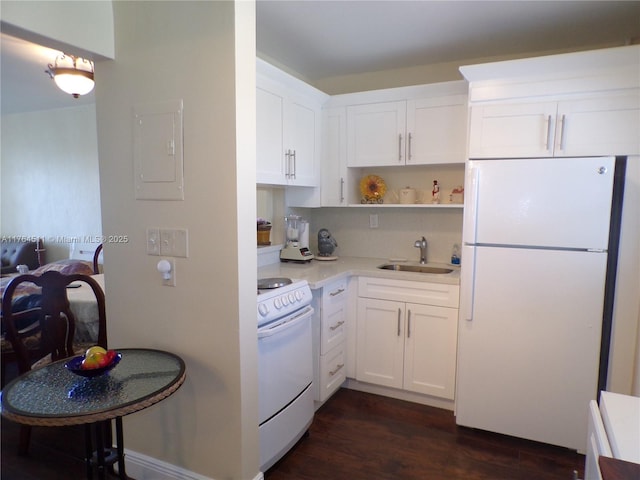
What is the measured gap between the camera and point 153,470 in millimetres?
1897

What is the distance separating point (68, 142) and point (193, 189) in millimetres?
3918

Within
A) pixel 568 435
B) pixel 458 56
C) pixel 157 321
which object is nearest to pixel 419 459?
pixel 568 435

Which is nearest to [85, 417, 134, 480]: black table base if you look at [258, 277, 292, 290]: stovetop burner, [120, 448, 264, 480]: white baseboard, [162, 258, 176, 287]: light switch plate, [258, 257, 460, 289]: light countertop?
[120, 448, 264, 480]: white baseboard

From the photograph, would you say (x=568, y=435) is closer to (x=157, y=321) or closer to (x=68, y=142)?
(x=157, y=321)

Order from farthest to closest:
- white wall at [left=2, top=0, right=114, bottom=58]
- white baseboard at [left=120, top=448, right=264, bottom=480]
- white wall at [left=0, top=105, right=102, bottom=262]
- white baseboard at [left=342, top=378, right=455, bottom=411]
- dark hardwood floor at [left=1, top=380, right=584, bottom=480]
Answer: white wall at [left=0, top=105, right=102, bottom=262] → white baseboard at [left=342, top=378, right=455, bottom=411] → dark hardwood floor at [left=1, top=380, right=584, bottom=480] → white baseboard at [left=120, top=448, right=264, bottom=480] → white wall at [left=2, top=0, right=114, bottom=58]

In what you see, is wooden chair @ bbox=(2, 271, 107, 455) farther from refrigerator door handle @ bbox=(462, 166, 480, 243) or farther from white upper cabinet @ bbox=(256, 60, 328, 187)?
refrigerator door handle @ bbox=(462, 166, 480, 243)

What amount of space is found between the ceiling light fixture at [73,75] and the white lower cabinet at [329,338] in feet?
7.18

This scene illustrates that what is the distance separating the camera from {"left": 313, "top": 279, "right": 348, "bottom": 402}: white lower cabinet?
2525 millimetres

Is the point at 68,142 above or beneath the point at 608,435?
above

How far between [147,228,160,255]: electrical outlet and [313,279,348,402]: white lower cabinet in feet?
3.37

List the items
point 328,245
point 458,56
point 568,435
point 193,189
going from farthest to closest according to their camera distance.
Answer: point 328,245 → point 458,56 → point 568,435 → point 193,189

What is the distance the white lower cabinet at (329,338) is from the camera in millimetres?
2525

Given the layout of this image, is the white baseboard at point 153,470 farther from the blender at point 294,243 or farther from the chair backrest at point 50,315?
the blender at point 294,243

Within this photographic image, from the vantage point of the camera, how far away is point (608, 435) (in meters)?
1.04
